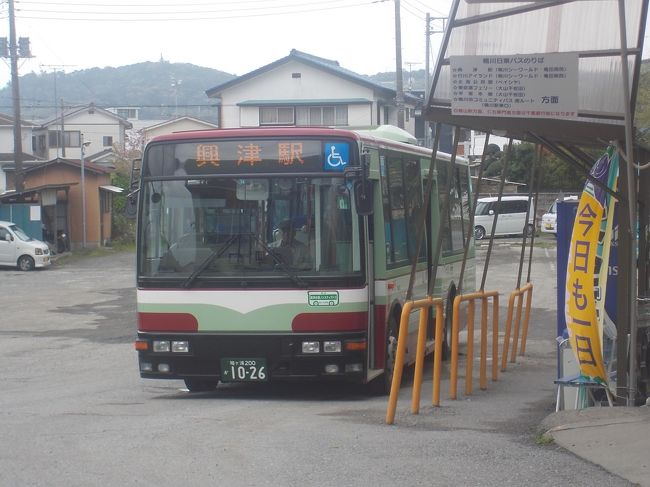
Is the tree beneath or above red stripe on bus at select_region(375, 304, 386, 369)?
above

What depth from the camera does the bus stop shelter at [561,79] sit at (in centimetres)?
786

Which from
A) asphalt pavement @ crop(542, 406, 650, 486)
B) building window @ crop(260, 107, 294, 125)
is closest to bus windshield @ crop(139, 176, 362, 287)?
asphalt pavement @ crop(542, 406, 650, 486)

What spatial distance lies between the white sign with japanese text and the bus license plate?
352 cm

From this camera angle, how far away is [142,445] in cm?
730

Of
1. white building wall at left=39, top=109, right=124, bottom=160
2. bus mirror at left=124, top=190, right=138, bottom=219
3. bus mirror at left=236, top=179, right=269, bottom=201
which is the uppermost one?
white building wall at left=39, top=109, right=124, bottom=160

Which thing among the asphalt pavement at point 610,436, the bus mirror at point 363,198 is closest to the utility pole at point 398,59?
A: the bus mirror at point 363,198

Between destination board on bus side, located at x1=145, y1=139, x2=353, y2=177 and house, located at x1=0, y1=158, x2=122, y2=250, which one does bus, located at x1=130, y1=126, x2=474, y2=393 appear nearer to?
destination board on bus side, located at x1=145, y1=139, x2=353, y2=177

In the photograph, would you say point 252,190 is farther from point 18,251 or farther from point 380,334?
point 18,251

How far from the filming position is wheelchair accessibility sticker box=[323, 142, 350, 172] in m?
9.81

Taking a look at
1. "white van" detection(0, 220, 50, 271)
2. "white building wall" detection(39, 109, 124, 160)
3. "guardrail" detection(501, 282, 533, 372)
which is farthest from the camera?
"white building wall" detection(39, 109, 124, 160)

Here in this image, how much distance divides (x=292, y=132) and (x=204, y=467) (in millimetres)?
4366

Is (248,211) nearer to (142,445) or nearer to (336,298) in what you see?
(336,298)

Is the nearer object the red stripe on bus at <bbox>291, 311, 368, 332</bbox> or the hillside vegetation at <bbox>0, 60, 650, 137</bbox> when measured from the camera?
the red stripe on bus at <bbox>291, 311, 368, 332</bbox>

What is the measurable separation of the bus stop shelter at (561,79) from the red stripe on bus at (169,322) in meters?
3.44
